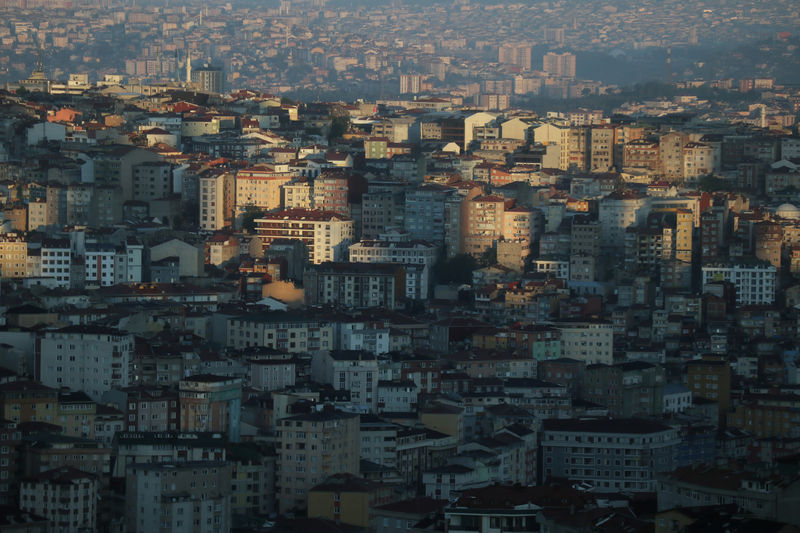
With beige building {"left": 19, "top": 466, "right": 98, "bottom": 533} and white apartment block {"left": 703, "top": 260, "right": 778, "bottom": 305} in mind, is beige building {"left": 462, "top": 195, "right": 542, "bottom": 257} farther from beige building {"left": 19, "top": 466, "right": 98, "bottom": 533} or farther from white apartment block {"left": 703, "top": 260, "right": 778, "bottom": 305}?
beige building {"left": 19, "top": 466, "right": 98, "bottom": 533}

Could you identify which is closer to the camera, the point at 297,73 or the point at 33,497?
the point at 33,497

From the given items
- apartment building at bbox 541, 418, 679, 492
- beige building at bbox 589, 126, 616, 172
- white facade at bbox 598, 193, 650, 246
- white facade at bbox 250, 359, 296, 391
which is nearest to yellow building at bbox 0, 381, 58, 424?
white facade at bbox 250, 359, 296, 391

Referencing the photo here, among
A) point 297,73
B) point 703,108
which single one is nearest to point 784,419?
point 703,108

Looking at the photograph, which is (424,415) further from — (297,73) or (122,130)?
(297,73)

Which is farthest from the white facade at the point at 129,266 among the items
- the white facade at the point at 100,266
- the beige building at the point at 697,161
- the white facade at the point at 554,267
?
the beige building at the point at 697,161

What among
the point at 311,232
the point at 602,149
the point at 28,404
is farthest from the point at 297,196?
the point at 28,404

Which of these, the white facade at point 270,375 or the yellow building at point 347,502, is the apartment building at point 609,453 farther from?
the yellow building at point 347,502

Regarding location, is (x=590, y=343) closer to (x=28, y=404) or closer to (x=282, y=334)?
(x=282, y=334)
